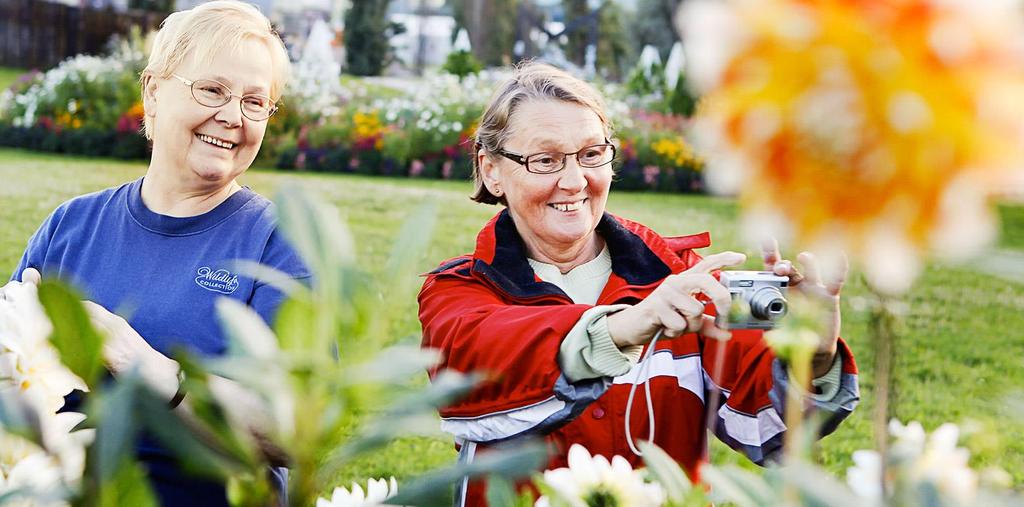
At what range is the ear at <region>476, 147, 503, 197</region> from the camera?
220cm

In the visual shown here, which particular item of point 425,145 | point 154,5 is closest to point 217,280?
point 425,145

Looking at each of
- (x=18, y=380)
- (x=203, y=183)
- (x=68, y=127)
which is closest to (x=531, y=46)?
(x=68, y=127)

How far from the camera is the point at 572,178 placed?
2.02m

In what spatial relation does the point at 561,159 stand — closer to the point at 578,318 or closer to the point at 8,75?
the point at 578,318

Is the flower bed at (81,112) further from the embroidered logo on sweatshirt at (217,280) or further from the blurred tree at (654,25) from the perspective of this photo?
the blurred tree at (654,25)

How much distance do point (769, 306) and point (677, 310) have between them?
191mm

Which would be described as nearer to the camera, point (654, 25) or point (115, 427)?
point (115, 427)

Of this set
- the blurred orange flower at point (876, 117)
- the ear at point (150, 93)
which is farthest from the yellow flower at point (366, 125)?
the blurred orange flower at point (876, 117)

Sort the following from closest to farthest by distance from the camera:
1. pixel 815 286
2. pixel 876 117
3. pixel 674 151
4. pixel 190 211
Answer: pixel 876 117, pixel 815 286, pixel 190 211, pixel 674 151

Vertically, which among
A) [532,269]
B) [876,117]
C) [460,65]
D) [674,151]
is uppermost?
[876,117]

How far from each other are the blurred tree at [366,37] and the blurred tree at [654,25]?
6.65 metres

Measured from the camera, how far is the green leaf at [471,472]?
0.50 metres

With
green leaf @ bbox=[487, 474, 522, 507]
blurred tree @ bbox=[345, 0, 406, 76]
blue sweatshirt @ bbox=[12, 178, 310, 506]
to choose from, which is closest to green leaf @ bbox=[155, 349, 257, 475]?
green leaf @ bbox=[487, 474, 522, 507]

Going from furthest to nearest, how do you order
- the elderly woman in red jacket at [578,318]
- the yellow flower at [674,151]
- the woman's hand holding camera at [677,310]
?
the yellow flower at [674,151], the elderly woman in red jacket at [578,318], the woman's hand holding camera at [677,310]
